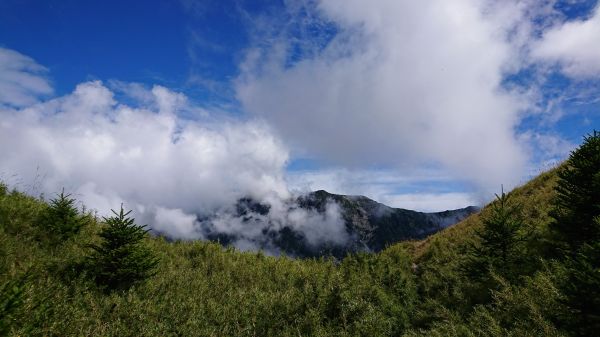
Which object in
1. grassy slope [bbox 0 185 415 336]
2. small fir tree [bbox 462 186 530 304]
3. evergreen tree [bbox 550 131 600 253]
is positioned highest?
evergreen tree [bbox 550 131 600 253]

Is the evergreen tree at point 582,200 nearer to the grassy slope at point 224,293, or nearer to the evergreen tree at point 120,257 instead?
the grassy slope at point 224,293

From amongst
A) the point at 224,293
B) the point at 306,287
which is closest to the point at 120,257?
the point at 224,293

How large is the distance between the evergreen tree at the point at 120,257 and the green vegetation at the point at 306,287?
45 mm

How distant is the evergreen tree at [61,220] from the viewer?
16766mm

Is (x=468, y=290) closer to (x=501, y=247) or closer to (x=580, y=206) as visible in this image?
(x=501, y=247)

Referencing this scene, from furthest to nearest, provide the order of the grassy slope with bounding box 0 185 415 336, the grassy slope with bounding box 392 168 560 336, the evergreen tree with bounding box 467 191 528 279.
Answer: the evergreen tree with bounding box 467 191 528 279, the grassy slope with bounding box 392 168 560 336, the grassy slope with bounding box 0 185 415 336

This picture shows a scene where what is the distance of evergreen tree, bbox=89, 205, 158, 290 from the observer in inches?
549

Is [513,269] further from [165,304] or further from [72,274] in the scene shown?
[72,274]

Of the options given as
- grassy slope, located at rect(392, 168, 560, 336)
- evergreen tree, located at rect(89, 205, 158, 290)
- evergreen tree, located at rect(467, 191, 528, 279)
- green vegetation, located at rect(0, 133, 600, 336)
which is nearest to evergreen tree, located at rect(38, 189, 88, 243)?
green vegetation, located at rect(0, 133, 600, 336)

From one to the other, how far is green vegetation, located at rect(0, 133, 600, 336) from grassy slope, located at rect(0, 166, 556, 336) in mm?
66

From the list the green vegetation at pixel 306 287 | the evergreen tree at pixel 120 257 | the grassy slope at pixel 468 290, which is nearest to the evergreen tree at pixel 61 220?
the green vegetation at pixel 306 287

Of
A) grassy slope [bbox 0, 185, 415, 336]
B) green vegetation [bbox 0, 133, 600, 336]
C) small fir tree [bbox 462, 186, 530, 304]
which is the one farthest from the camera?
small fir tree [bbox 462, 186, 530, 304]

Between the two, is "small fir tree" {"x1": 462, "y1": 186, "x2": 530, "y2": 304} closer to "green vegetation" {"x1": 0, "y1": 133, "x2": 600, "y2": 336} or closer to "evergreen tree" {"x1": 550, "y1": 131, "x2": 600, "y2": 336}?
"green vegetation" {"x1": 0, "y1": 133, "x2": 600, "y2": 336}

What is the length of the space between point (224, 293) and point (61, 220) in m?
8.45
